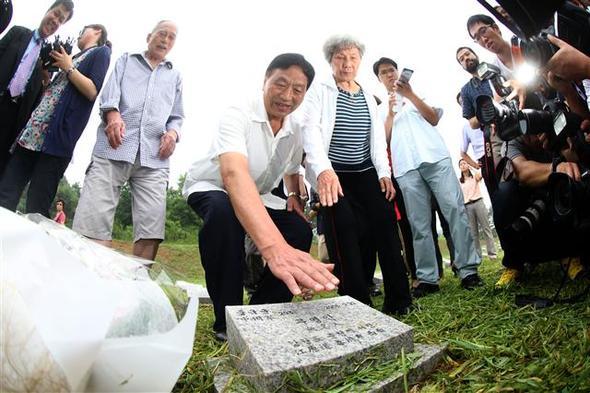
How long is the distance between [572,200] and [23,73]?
3158 mm

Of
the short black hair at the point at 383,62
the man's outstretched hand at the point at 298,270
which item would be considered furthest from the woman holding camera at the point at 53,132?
the short black hair at the point at 383,62

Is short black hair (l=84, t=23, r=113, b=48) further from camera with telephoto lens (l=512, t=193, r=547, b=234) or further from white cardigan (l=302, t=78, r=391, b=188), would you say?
camera with telephoto lens (l=512, t=193, r=547, b=234)

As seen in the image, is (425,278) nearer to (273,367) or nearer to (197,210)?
(197,210)

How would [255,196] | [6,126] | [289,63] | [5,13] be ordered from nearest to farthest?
1. [255,196]
2. [289,63]
3. [5,13]
4. [6,126]

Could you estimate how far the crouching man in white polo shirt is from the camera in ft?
5.04

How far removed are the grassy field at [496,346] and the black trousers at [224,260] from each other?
19 cm

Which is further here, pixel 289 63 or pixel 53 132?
pixel 53 132

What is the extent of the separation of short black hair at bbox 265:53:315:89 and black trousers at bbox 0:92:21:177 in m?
1.77

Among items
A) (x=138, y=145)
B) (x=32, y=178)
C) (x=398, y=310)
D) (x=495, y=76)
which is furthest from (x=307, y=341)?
(x=495, y=76)

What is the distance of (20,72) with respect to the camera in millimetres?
2742

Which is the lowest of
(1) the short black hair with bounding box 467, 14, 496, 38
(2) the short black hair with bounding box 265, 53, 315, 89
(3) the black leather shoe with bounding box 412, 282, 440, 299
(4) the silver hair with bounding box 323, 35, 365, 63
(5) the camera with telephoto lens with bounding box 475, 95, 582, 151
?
(3) the black leather shoe with bounding box 412, 282, 440, 299

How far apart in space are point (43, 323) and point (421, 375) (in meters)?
1.02

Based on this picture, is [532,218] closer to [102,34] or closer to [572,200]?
[572,200]

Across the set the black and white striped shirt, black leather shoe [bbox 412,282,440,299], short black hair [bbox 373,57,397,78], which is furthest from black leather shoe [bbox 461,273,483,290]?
short black hair [bbox 373,57,397,78]
